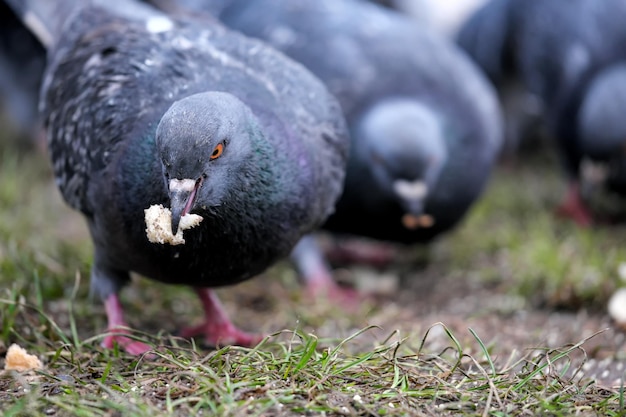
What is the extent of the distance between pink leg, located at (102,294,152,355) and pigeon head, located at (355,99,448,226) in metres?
2.18

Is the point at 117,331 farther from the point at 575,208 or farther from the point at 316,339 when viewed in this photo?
the point at 575,208

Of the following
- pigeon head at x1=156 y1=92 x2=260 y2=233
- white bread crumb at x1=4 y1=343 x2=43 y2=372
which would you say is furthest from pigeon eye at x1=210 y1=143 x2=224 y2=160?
white bread crumb at x1=4 y1=343 x2=43 y2=372

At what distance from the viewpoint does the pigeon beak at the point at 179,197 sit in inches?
132

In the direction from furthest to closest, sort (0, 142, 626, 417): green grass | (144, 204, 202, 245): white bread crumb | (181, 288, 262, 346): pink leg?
(181, 288, 262, 346): pink leg → (144, 204, 202, 245): white bread crumb → (0, 142, 626, 417): green grass

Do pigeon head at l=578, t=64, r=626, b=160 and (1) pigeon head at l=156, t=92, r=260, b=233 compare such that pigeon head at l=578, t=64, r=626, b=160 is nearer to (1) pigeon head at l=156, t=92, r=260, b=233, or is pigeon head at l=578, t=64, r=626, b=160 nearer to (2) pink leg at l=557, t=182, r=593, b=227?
(2) pink leg at l=557, t=182, r=593, b=227

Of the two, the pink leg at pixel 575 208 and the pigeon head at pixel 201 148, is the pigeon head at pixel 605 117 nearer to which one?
the pink leg at pixel 575 208

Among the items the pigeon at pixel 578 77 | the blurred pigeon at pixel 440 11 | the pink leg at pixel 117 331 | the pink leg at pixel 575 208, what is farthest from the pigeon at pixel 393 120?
the blurred pigeon at pixel 440 11

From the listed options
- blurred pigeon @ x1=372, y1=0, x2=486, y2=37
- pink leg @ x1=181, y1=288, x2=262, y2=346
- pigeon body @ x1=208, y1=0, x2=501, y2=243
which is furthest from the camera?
blurred pigeon @ x1=372, y1=0, x2=486, y2=37

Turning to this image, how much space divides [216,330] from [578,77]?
4.57 m

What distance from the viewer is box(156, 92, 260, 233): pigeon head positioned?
338 cm

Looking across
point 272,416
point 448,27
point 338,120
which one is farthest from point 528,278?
point 448,27

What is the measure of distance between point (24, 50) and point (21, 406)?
5619mm

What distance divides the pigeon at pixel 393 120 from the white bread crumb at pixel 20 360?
8.49 ft

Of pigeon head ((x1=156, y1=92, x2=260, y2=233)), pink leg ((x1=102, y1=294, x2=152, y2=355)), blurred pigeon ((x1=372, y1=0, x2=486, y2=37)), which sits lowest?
pink leg ((x1=102, y1=294, x2=152, y2=355))
